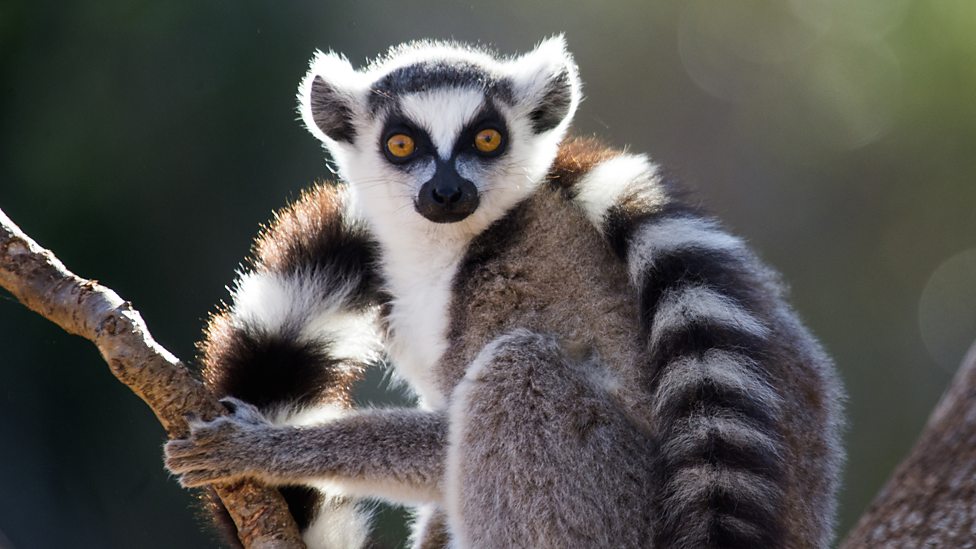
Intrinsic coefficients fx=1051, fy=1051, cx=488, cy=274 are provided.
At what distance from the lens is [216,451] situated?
3.10 metres

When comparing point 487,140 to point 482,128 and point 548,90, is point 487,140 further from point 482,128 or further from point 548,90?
point 548,90

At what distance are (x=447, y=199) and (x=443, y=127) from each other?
0.36 metres

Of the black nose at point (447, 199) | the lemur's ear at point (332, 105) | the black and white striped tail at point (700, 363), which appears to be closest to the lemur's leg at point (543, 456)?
the black and white striped tail at point (700, 363)

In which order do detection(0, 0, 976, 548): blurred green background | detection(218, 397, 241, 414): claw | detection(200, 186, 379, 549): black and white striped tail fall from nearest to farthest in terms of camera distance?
detection(218, 397, 241, 414): claw
detection(200, 186, 379, 549): black and white striped tail
detection(0, 0, 976, 548): blurred green background

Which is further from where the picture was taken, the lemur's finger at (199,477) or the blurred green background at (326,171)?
the blurred green background at (326,171)

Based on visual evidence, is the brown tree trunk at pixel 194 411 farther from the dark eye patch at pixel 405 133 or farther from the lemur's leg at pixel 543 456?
the dark eye patch at pixel 405 133

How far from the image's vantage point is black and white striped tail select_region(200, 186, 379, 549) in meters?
3.38

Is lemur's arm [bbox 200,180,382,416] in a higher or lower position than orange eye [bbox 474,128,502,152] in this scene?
lower

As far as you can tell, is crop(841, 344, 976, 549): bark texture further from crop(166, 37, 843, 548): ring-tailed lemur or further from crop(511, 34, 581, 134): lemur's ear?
crop(511, 34, 581, 134): lemur's ear

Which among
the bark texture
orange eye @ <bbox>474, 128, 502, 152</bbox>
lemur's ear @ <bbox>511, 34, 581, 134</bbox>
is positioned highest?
lemur's ear @ <bbox>511, 34, 581, 134</bbox>

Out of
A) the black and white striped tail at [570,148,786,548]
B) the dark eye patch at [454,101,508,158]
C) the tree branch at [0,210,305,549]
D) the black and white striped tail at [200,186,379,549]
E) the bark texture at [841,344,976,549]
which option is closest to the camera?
the black and white striped tail at [570,148,786,548]

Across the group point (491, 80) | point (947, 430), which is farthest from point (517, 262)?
point (947, 430)

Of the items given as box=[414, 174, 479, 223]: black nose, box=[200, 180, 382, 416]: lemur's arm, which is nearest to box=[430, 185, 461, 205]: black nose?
box=[414, 174, 479, 223]: black nose

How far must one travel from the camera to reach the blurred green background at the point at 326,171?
5.98m
